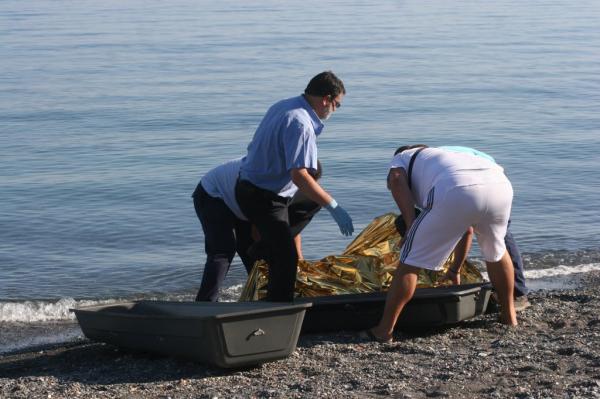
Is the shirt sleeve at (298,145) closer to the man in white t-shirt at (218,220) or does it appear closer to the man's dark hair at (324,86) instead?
the man's dark hair at (324,86)

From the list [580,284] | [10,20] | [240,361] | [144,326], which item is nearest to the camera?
[240,361]

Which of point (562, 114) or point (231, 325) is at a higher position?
point (231, 325)

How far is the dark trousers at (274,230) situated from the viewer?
7.38 meters

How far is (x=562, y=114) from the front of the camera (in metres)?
22.0

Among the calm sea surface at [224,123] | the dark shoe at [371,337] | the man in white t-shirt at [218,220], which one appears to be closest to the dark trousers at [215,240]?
the man in white t-shirt at [218,220]

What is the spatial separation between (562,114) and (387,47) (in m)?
11.4

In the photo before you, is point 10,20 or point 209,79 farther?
point 10,20

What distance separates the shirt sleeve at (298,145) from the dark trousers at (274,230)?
1.29ft

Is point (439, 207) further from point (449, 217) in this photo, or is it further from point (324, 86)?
point (324, 86)

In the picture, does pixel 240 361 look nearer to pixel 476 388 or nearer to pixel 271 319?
pixel 271 319

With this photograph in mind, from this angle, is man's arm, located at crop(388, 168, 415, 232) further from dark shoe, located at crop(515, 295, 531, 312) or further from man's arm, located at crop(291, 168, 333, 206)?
dark shoe, located at crop(515, 295, 531, 312)

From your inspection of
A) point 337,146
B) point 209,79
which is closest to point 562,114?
point 337,146

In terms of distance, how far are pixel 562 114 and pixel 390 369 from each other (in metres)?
16.3

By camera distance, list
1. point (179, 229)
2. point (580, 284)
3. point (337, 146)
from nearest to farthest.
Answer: point (580, 284) → point (179, 229) → point (337, 146)
